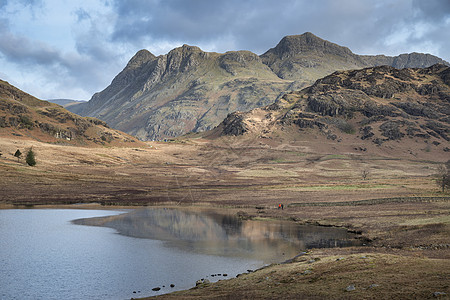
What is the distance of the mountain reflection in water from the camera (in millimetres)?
48594

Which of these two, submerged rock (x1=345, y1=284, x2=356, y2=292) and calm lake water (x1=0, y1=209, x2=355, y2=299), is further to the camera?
calm lake water (x1=0, y1=209, x2=355, y2=299)

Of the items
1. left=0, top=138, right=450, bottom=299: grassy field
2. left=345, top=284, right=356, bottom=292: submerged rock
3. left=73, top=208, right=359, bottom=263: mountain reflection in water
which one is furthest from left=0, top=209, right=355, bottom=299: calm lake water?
left=345, top=284, right=356, bottom=292: submerged rock

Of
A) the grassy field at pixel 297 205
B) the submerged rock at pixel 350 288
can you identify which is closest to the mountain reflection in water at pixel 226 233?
the grassy field at pixel 297 205

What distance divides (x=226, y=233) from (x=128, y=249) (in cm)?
1772

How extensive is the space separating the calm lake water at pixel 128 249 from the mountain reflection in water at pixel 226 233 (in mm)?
127

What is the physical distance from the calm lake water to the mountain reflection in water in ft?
0.42

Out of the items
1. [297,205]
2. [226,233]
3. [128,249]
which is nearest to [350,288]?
[128,249]

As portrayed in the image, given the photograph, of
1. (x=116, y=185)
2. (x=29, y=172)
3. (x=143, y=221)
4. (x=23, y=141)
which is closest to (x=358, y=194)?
(x=143, y=221)

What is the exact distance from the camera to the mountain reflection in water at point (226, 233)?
48594 millimetres

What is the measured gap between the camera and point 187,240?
180ft

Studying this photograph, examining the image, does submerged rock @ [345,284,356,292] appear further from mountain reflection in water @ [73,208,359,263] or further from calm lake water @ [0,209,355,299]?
mountain reflection in water @ [73,208,359,263]

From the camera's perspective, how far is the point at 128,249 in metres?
48.1

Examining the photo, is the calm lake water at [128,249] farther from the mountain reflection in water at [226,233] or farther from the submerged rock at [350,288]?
the submerged rock at [350,288]

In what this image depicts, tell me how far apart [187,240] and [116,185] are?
255ft
